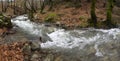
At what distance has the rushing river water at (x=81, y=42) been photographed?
13.6m

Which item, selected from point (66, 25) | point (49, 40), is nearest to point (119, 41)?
point (49, 40)

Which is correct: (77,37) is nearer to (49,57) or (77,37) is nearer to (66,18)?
(49,57)

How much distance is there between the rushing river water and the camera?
13.6m

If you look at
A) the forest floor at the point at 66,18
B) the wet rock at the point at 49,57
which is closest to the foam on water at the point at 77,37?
the wet rock at the point at 49,57

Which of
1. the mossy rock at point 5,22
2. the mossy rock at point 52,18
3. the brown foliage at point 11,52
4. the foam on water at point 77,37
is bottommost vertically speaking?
the mossy rock at point 52,18

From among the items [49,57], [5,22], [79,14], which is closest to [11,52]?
[49,57]

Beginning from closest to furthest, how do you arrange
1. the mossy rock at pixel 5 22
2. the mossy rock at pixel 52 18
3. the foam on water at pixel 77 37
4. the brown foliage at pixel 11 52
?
the brown foliage at pixel 11 52, the foam on water at pixel 77 37, the mossy rock at pixel 5 22, the mossy rock at pixel 52 18

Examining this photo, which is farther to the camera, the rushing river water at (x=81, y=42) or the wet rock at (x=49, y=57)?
the rushing river water at (x=81, y=42)

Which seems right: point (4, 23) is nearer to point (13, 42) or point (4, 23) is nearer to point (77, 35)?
point (13, 42)

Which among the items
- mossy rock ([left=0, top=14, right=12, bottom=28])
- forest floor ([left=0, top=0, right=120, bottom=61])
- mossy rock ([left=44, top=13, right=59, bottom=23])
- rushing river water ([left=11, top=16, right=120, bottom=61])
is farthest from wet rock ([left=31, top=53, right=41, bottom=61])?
mossy rock ([left=44, top=13, right=59, bottom=23])

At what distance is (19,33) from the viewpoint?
1783 centimetres

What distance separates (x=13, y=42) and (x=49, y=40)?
9.09 feet

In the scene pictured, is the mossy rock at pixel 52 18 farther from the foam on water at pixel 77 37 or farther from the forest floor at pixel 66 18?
the foam on water at pixel 77 37

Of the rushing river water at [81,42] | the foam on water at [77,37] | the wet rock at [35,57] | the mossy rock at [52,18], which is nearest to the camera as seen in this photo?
the wet rock at [35,57]
